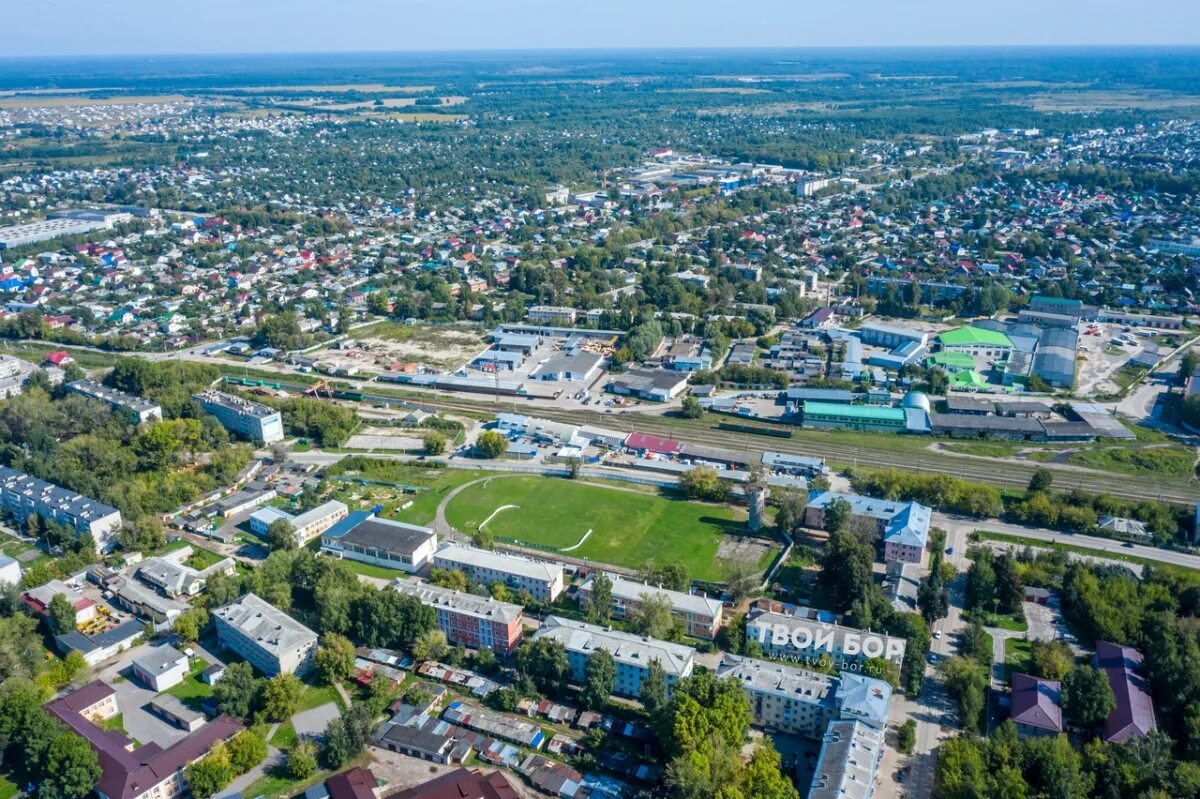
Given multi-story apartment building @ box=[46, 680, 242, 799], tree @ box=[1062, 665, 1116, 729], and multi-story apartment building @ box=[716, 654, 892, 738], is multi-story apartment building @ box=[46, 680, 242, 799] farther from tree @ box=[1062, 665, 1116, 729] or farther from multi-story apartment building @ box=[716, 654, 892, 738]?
tree @ box=[1062, 665, 1116, 729]

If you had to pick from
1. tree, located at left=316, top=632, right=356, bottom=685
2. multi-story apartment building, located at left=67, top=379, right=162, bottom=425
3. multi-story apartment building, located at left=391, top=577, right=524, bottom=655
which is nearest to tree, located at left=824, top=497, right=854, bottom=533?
multi-story apartment building, located at left=391, top=577, right=524, bottom=655

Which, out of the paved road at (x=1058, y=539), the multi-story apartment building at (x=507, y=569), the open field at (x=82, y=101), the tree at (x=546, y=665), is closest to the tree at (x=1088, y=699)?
the paved road at (x=1058, y=539)

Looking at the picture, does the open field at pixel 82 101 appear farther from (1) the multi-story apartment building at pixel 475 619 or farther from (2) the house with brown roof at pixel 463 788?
(2) the house with brown roof at pixel 463 788

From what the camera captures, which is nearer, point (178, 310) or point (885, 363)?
point (885, 363)

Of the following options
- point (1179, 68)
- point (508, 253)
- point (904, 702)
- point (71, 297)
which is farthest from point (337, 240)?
point (1179, 68)

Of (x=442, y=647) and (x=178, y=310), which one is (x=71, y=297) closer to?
(x=178, y=310)

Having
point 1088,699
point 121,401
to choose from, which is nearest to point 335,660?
point 1088,699

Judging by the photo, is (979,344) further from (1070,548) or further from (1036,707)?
(1036,707)
